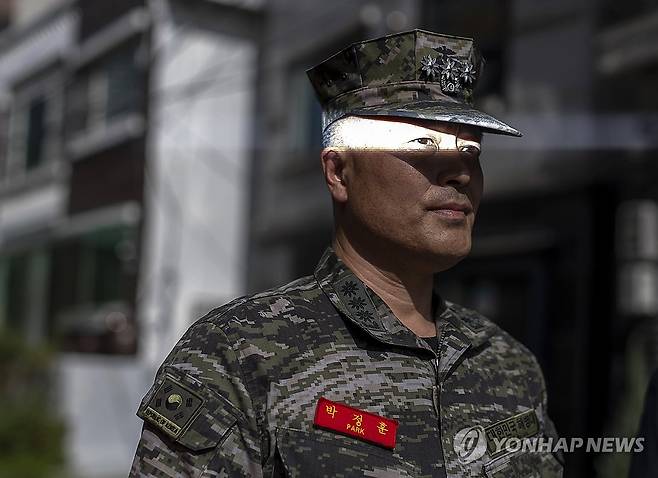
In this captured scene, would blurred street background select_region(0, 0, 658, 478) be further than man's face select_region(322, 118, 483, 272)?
Yes

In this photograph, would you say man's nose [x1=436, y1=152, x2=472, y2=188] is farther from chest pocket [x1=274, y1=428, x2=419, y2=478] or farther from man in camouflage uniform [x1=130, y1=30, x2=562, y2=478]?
chest pocket [x1=274, y1=428, x2=419, y2=478]

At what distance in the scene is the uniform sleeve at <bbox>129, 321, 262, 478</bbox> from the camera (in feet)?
4.38

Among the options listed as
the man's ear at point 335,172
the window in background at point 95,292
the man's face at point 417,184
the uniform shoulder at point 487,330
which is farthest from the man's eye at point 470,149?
the window in background at point 95,292

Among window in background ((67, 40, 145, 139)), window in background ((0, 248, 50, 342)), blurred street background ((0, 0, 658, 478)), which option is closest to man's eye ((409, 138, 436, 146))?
blurred street background ((0, 0, 658, 478))

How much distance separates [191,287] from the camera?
15.9ft

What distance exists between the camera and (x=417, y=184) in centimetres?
152

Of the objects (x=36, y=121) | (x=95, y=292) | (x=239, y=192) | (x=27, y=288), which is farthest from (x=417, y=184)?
(x=27, y=288)

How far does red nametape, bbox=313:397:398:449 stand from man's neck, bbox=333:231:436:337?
23 centimetres

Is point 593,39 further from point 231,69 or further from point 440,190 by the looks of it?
point 440,190

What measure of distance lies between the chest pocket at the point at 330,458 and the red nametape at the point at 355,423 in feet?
0.04

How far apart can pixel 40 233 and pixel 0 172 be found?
19.3 inches

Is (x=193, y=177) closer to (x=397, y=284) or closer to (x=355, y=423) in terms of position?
(x=397, y=284)

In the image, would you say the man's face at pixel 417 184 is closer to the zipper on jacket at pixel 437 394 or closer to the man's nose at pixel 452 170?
the man's nose at pixel 452 170

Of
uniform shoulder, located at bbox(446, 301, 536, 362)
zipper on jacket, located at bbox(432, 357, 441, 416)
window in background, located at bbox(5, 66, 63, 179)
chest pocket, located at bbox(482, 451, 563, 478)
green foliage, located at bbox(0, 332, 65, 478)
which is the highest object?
window in background, located at bbox(5, 66, 63, 179)
